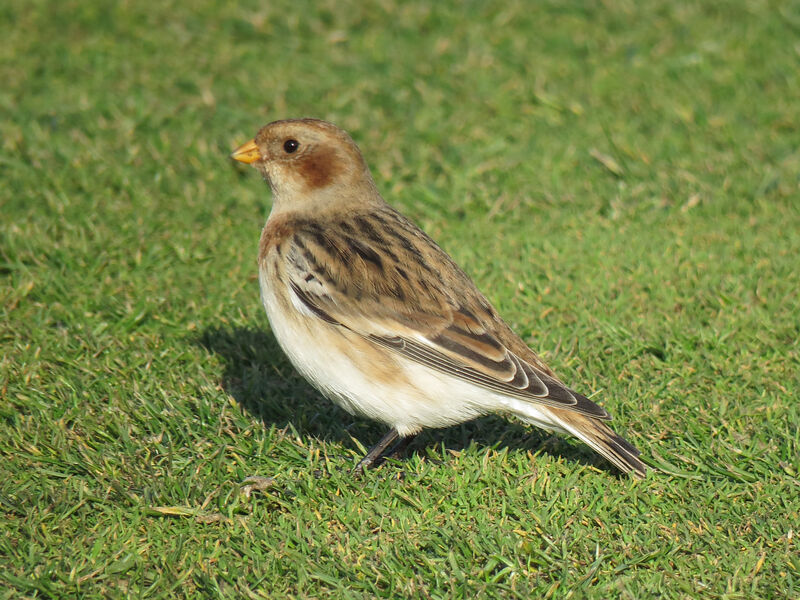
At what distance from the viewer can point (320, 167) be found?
540cm

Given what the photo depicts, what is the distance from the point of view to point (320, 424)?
17.4 ft

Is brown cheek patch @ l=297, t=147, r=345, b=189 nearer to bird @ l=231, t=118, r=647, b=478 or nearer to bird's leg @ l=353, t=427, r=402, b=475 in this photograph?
bird @ l=231, t=118, r=647, b=478

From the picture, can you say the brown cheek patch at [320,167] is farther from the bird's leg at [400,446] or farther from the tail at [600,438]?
the tail at [600,438]

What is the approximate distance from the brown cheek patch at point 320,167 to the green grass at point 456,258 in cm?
106

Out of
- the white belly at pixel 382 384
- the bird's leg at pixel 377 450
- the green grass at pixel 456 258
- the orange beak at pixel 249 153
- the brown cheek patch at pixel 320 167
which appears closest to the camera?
the green grass at pixel 456 258

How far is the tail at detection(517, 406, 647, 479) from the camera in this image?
4.60m

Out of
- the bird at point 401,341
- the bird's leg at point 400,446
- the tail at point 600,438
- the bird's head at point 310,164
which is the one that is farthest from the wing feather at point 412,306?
the bird's leg at point 400,446

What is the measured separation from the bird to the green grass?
11.7 inches

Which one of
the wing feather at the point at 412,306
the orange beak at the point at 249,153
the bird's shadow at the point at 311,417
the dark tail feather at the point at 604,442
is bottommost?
the bird's shadow at the point at 311,417

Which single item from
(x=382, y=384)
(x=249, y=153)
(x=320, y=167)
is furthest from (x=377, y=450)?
(x=249, y=153)

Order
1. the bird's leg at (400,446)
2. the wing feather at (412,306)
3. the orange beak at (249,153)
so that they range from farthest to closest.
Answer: the orange beak at (249,153) < the bird's leg at (400,446) < the wing feather at (412,306)

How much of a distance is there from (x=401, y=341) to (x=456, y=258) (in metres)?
2.15

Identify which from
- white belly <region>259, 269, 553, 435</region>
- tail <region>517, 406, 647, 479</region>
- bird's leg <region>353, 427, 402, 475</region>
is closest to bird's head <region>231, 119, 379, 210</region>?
white belly <region>259, 269, 553, 435</region>

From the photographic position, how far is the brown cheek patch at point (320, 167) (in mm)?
5402
